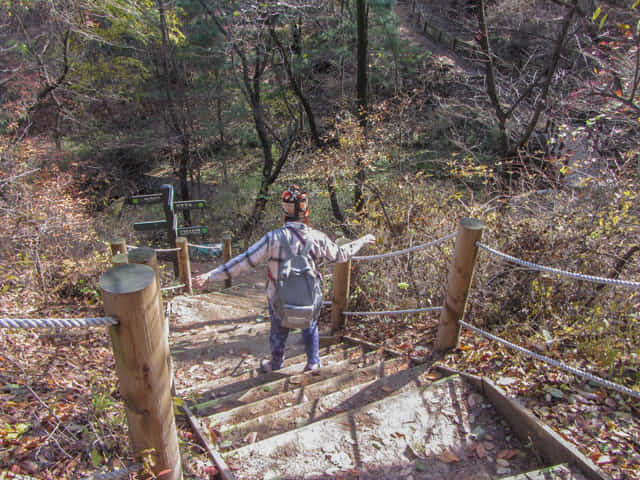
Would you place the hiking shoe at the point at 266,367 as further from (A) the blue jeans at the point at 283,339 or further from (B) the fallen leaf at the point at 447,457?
(B) the fallen leaf at the point at 447,457

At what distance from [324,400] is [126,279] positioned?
2.05 metres

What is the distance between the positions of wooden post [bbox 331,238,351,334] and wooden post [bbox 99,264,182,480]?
2795 mm

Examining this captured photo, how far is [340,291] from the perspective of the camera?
4836 mm

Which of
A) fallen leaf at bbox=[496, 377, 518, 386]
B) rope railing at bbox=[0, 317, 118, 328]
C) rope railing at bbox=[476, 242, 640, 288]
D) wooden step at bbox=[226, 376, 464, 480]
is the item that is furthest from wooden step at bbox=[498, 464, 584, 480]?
rope railing at bbox=[0, 317, 118, 328]

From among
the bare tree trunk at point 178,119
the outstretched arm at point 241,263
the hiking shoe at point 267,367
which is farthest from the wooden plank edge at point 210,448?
the bare tree trunk at point 178,119

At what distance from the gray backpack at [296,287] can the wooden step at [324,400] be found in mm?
592

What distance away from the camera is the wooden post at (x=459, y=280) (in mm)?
3258

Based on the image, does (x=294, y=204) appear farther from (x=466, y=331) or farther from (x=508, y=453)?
(x=508, y=453)

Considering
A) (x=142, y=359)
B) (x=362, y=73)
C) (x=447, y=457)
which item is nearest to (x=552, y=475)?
(x=447, y=457)

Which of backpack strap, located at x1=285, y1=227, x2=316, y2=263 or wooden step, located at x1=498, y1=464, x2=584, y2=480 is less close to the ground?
backpack strap, located at x1=285, y1=227, x2=316, y2=263

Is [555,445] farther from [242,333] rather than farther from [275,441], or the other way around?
[242,333]

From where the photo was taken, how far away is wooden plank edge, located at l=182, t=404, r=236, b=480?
2393 mm

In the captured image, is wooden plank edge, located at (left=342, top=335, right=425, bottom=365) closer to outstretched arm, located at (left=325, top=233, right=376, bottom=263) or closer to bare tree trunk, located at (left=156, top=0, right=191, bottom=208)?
outstretched arm, located at (left=325, top=233, right=376, bottom=263)

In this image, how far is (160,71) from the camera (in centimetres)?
1830
